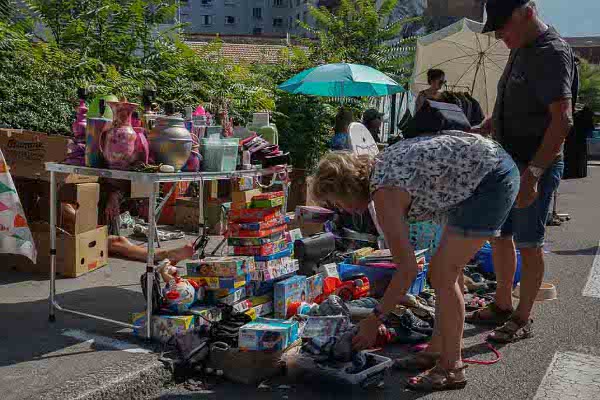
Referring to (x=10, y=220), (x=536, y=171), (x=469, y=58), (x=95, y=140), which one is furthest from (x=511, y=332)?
(x=469, y=58)

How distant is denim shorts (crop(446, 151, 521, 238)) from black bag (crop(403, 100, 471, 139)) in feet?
1.22

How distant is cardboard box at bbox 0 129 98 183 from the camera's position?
6.12 metres

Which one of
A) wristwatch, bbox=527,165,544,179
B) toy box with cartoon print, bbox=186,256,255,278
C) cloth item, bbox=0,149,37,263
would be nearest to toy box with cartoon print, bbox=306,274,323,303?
toy box with cartoon print, bbox=186,256,255,278

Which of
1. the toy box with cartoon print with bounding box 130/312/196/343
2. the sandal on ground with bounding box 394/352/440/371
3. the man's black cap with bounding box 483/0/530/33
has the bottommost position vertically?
the sandal on ground with bounding box 394/352/440/371

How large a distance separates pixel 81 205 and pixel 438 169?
3583 mm

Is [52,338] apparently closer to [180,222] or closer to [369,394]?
[369,394]

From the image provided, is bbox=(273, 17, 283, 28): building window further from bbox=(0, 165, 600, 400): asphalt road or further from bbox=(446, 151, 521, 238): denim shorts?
bbox=(446, 151, 521, 238): denim shorts

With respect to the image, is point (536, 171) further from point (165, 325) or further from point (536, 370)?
point (165, 325)

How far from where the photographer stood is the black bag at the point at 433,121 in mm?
3695

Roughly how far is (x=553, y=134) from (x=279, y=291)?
2.15 meters

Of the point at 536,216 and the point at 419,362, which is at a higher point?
the point at 536,216

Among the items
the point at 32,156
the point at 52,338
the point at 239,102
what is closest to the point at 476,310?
the point at 52,338

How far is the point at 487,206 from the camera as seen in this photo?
3.51 meters

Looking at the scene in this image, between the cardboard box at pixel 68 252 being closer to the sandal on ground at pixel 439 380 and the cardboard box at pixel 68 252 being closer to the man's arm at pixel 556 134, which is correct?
the sandal on ground at pixel 439 380
